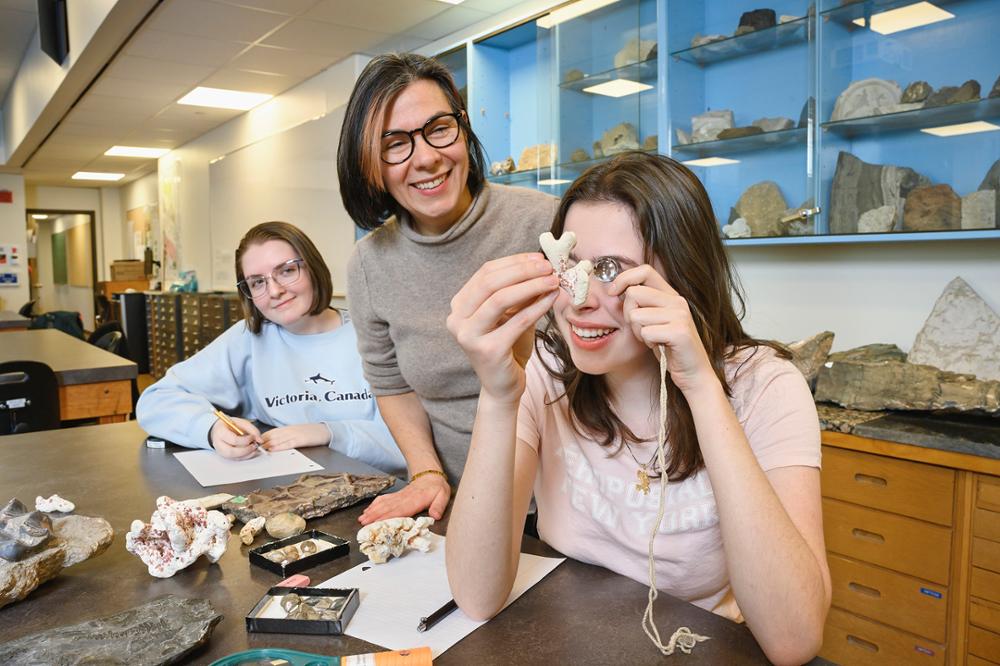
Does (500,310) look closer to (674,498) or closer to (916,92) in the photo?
(674,498)

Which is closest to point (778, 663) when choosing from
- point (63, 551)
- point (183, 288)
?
point (63, 551)

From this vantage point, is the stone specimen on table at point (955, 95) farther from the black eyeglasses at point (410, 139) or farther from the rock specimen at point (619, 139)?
the black eyeglasses at point (410, 139)

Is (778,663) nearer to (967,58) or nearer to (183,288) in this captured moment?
(967,58)

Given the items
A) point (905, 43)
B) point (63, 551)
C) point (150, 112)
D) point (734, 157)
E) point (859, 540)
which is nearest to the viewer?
point (63, 551)

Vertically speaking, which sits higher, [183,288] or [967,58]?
[967,58]

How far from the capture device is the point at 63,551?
1.09m

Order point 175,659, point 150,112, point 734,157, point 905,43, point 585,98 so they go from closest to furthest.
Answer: point 175,659, point 905,43, point 734,157, point 585,98, point 150,112

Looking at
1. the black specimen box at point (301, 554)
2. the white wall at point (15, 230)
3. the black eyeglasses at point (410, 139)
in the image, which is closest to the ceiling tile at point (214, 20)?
the black eyeglasses at point (410, 139)

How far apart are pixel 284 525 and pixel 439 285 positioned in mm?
719

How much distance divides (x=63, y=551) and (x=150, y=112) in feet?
24.4

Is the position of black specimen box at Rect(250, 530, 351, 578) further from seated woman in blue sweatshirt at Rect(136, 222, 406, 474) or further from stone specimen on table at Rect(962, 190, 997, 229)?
stone specimen on table at Rect(962, 190, 997, 229)

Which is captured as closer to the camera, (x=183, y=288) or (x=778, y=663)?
(x=778, y=663)

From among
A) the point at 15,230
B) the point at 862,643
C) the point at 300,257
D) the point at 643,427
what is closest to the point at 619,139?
the point at 300,257

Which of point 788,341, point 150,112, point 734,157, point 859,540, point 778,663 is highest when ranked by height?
point 150,112
